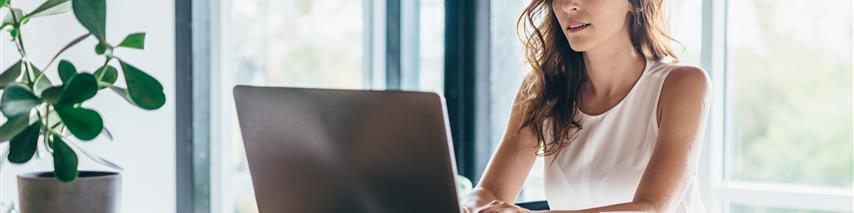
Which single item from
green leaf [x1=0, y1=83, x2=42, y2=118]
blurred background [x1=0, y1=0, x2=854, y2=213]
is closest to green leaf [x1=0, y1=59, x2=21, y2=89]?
green leaf [x1=0, y1=83, x2=42, y2=118]

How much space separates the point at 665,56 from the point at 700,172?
0.88 m

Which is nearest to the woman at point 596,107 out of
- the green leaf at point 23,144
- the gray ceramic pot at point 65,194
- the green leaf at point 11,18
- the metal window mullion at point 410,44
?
the gray ceramic pot at point 65,194

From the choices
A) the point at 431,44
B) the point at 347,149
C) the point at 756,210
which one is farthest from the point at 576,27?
the point at 431,44

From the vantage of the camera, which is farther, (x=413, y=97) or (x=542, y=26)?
(x=542, y=26)

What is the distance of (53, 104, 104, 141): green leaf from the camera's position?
1544mm

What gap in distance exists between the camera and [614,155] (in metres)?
1.97

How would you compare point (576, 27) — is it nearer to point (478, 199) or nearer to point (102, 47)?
point (478, 199)

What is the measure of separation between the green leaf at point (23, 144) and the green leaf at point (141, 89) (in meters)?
0.15

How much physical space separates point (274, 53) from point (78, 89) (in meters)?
1.58

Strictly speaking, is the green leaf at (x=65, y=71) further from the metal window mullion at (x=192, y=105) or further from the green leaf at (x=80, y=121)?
the metal window mullion at (x=192, y=105)

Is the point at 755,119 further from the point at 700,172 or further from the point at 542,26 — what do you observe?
the point at 542,26

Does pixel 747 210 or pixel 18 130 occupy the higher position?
pixel 18 130

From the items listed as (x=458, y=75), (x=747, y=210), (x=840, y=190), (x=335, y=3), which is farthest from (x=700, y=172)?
(x=335, y=3)

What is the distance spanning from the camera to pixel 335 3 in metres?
3.23
